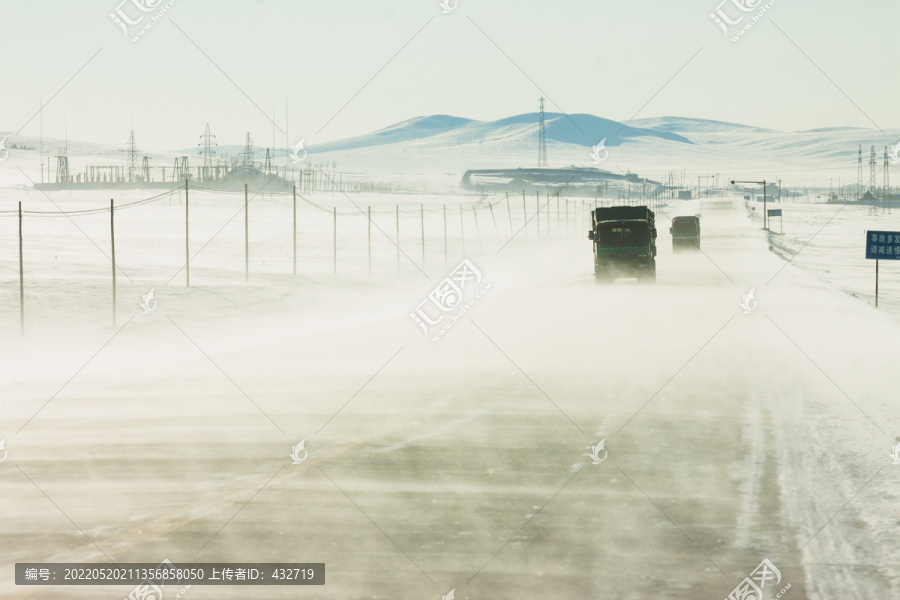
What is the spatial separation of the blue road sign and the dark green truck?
8614 millimetres

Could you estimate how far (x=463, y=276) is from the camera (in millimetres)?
43594

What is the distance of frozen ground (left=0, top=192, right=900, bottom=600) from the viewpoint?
7.95m

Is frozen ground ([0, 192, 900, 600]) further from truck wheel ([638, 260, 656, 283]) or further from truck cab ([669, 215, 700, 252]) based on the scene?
truck cab ([669, 215, 700, 252])

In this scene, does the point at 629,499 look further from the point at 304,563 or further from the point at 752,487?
the point at 304,563

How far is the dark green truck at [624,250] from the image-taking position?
131 feet

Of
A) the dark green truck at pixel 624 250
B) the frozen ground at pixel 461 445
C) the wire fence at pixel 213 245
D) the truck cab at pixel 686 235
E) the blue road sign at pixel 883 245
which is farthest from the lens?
the truck cab at pixel 686 235

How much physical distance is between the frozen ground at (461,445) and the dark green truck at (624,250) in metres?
9.81

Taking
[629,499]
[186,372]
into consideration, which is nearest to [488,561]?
[629,499]

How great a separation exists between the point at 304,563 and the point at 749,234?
8119 cm

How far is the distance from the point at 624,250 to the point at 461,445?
28709mm

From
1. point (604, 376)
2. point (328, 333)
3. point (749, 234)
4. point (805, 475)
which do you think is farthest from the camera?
point (749, 234)

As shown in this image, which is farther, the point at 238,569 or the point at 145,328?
the point at 145,328

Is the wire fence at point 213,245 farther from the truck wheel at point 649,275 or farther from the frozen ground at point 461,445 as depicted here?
the truck wheel at point 649,275

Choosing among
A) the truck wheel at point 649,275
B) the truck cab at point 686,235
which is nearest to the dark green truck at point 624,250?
the truck wheel at point 649,275
